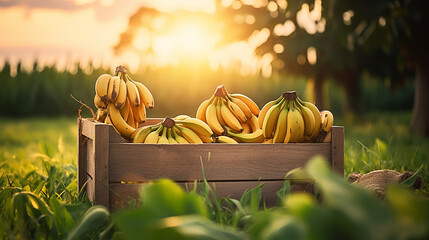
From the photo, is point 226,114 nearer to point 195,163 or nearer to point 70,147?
point 195,163

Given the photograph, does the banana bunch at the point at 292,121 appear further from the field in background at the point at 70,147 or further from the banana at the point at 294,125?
the field in background at the point at 70,147

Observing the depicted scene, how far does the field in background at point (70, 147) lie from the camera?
136 inches

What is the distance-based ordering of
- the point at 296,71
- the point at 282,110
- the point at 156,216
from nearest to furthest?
1. the point at 156,216
2. the point at 282,110
3. the point at 296,71

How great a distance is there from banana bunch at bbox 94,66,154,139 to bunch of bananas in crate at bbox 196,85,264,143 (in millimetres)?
342

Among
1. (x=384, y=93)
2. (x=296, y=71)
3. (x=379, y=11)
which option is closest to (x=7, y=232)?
(x=379, y=11)

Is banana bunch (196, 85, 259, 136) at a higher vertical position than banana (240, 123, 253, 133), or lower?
higher

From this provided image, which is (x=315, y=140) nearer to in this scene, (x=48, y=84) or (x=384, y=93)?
(x=48, y=84)

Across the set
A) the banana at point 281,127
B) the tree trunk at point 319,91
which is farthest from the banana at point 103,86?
the tree trunk at point 319,91

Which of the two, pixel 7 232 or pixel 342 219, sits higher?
pixel 342 219

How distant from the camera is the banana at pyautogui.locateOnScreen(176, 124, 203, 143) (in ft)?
7.97

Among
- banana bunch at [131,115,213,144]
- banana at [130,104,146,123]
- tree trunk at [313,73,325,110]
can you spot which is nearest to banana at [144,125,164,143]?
banana bunch at [131,115,213,144]

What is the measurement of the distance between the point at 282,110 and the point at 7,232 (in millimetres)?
1424

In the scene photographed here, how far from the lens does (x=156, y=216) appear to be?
972mm

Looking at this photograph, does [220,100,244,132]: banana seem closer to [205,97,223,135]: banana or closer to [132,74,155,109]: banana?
[205,97,223,135]: banana
